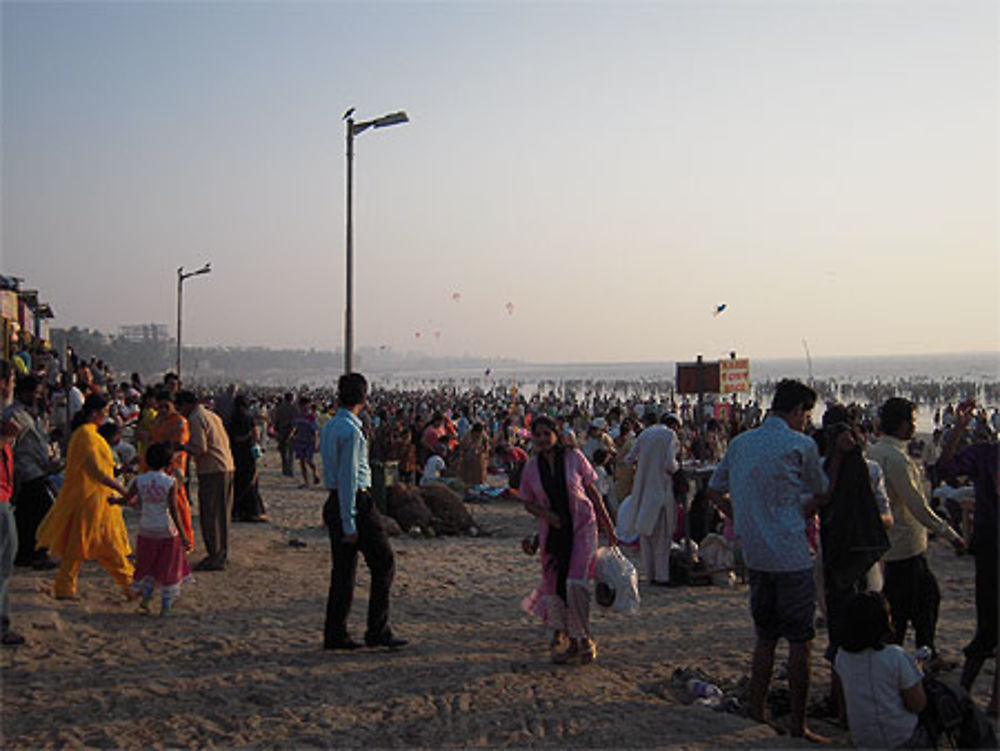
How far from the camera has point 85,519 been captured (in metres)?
6.90

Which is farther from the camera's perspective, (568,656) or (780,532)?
(568,656)

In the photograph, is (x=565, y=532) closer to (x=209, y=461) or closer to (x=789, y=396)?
(x=789, y=396)

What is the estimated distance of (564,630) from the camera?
5.80 m

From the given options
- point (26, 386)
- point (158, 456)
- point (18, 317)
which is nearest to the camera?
point (158, 456)

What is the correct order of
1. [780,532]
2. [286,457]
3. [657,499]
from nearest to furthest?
[780,532], [657,499], [286,457]

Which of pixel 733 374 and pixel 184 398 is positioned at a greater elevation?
pixel 733 374

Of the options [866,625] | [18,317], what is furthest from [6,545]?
[18,317]

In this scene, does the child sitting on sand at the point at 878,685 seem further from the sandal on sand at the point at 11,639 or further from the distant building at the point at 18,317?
the distant building at the point at 18,317

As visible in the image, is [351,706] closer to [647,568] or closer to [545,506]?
[545,506]

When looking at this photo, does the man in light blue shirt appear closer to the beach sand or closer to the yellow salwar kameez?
the beach sand

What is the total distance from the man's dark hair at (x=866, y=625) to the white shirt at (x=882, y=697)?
5cm

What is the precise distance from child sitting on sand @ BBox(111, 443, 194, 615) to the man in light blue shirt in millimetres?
Answer: 1618

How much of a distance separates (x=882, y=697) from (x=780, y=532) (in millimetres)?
882

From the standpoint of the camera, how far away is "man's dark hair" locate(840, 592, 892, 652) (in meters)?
4.18
